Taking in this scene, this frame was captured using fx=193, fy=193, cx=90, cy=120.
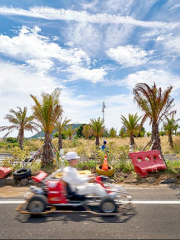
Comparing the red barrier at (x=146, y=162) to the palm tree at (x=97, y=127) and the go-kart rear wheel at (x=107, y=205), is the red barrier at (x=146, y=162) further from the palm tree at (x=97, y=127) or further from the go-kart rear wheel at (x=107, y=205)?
the palm tree at (x=97, y=127)

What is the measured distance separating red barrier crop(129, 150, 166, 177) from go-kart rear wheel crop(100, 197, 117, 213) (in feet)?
10.4

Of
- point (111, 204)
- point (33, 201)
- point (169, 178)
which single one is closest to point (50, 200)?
point (33, 201)

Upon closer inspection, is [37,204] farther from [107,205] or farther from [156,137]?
[156,137]

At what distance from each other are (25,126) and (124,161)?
1433 cm

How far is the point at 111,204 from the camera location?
4.05 metres

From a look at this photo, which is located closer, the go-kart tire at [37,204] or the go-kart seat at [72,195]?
the go-kart tire at [37,204]

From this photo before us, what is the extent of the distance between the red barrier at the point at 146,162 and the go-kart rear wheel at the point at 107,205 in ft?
10.4

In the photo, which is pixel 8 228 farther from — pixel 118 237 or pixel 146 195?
pixel 146 195

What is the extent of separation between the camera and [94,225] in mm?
3695

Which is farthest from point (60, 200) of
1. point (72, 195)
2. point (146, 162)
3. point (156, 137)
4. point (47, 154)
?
point (156, 137)

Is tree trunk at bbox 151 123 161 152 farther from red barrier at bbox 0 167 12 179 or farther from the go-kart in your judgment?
red barrier at bbox 0 167 12 179

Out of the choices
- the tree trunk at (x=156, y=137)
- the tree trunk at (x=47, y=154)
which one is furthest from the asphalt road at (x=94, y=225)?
the tree trunk at (x=156, y=137)

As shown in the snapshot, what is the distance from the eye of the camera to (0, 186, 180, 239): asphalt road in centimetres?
337

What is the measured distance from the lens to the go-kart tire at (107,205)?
4004 mm
